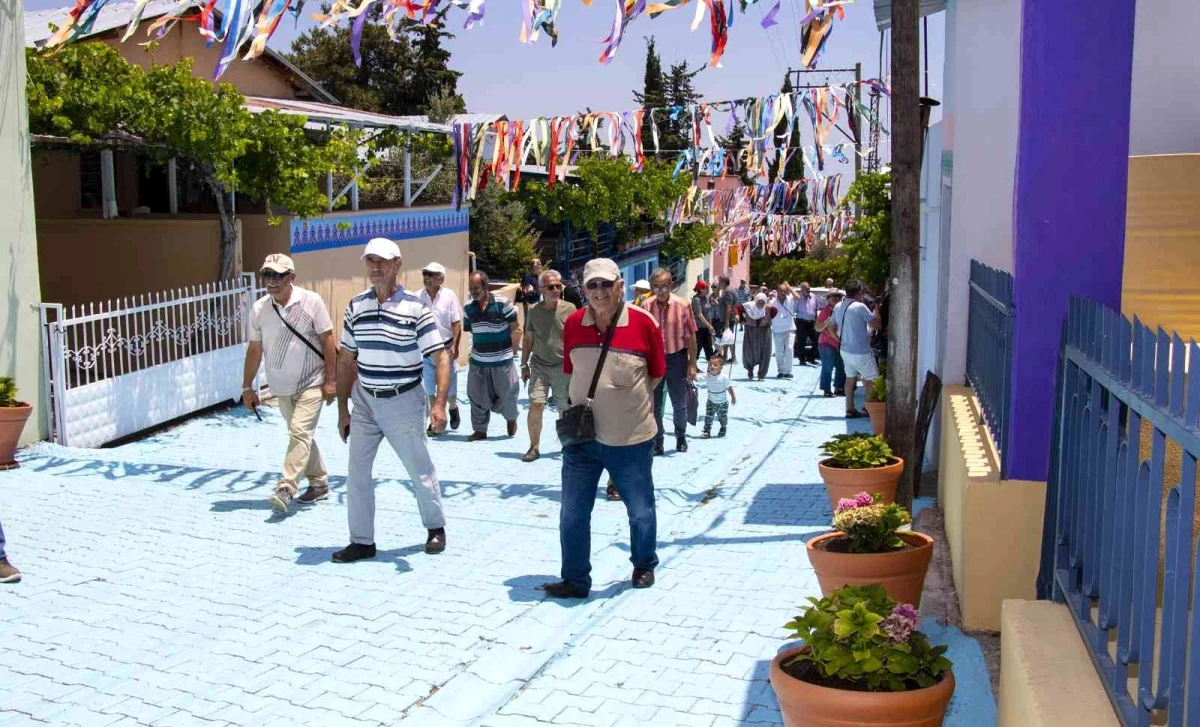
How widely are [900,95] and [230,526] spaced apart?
485 centimetres

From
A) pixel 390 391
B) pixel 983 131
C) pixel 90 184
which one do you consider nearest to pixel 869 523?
pixel 390 391

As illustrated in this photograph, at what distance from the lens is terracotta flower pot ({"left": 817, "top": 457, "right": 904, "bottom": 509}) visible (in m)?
6.73

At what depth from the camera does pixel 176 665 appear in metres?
5.34

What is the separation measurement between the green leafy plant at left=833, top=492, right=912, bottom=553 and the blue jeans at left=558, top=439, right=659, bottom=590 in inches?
50.3

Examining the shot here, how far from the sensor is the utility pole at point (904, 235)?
6.67 meters

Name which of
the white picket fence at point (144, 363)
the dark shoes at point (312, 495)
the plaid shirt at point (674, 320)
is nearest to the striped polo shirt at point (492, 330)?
the plaid shirt at point (674, 320)

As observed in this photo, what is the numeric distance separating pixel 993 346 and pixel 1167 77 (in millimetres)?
3689

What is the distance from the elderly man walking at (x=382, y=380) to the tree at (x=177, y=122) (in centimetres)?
575

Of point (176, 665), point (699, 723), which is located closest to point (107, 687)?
point (176, 665)

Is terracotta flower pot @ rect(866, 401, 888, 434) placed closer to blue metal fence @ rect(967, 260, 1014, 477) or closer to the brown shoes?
blue metal fence @ rect(967, 260, 1014, 477)

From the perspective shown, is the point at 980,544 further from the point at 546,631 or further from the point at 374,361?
the point at 374,361

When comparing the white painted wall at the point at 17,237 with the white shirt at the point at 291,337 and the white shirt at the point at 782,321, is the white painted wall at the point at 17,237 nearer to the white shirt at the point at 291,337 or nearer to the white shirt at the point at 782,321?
the white shirt at the point at 291,337

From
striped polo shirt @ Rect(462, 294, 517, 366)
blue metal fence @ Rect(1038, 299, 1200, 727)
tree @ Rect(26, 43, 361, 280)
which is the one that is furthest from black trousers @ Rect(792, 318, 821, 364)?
blue metal fence @ Rect(1038, 299, 1200, 727)

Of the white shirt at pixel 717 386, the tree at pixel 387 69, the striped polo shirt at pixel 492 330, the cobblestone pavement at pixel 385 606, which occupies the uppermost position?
the tree at pixel 387 69
